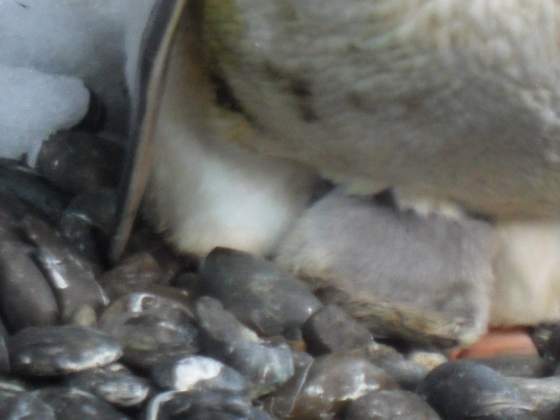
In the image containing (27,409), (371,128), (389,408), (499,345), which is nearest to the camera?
(27,409)

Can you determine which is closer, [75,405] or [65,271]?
[75,405]

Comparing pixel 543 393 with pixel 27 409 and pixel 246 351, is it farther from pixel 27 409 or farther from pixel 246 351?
pixel 27 409

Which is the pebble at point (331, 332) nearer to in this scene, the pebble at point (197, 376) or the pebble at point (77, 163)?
the pebble at point (197, 376)

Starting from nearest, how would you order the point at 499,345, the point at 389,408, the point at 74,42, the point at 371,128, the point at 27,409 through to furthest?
1. the point at 27,409
2. the point at 389,408
3. the point at 371,128
4. the point at 499,345
5. the point at 74,42

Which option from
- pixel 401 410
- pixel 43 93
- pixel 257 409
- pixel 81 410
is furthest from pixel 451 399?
pixel 43 93

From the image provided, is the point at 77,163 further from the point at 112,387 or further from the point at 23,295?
the point at 112,387

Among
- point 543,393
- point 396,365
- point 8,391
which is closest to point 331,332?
point 396,365

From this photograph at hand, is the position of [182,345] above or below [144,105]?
below

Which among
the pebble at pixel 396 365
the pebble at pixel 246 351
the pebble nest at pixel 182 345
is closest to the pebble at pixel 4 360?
the pebble nest at pixel 182 345
